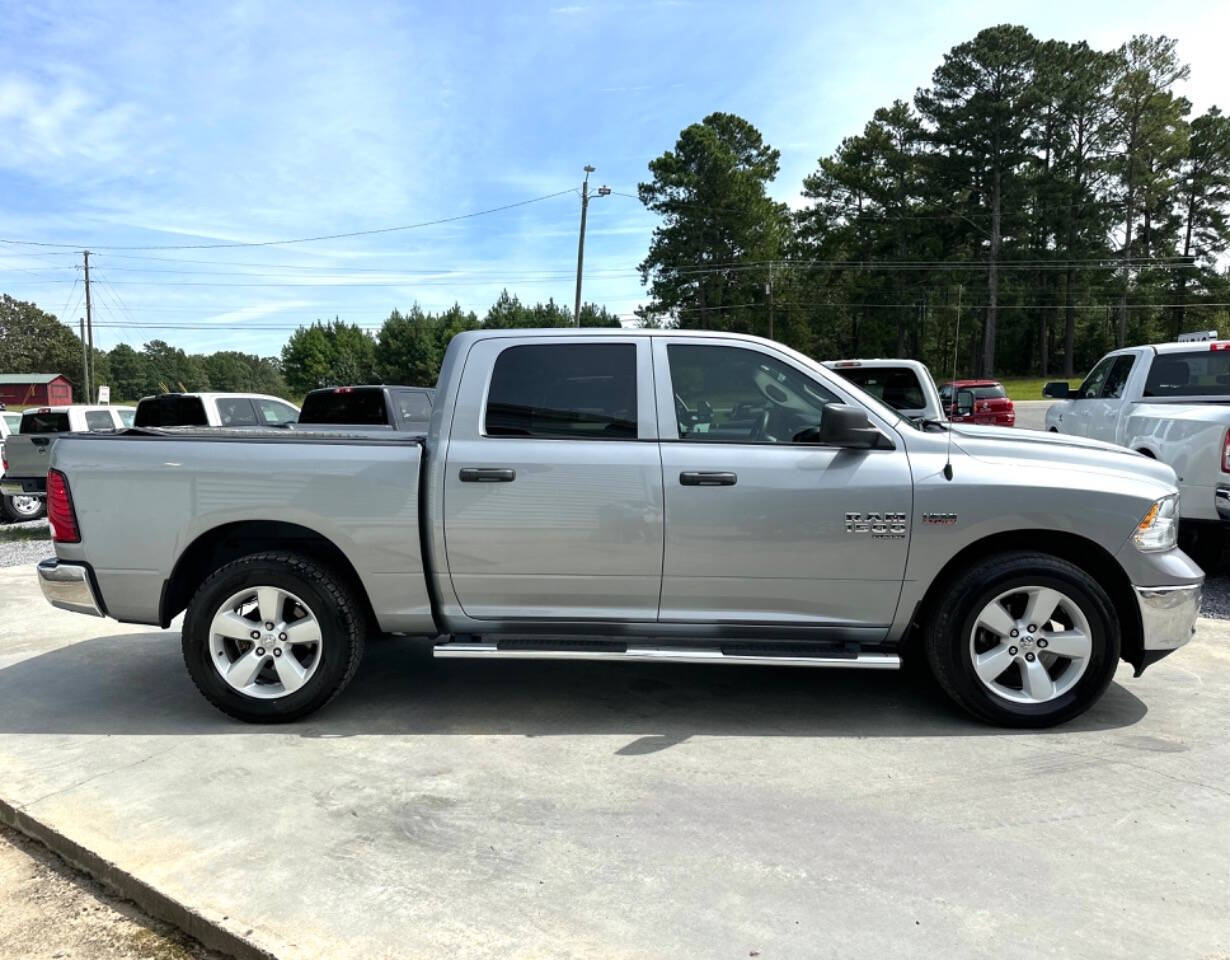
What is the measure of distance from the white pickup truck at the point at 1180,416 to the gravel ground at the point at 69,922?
6.90m

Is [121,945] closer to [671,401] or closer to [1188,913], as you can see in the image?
[671,401]

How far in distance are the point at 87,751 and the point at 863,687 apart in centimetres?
386

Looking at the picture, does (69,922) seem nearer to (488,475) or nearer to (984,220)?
(488,475)

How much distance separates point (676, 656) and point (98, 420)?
12.1m

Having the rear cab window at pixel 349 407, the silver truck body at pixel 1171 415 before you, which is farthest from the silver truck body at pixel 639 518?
the rear cab window at pixel 349 407

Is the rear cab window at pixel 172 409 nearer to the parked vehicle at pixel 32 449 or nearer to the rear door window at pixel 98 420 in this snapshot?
the parked vehicle at pixel 32 449

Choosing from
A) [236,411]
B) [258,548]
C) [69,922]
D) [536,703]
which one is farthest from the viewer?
[236,411]

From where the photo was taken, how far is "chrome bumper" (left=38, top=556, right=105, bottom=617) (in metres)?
3.96

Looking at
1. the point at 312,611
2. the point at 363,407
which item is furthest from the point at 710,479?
the point at 363,407

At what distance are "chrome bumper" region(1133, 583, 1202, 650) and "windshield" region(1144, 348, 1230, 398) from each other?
503 cm

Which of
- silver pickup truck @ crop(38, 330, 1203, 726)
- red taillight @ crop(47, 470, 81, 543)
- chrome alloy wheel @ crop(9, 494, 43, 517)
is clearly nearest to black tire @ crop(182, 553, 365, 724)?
silver pickup truck @ crop(38, 330, 1203, 726)

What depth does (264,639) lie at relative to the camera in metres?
3.94

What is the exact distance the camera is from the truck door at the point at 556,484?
12.4 feet

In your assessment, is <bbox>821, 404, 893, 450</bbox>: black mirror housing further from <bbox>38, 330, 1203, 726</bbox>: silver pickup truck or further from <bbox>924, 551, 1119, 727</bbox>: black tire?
<bbox>924, 551, 1119, 727</bbox>: black tire
